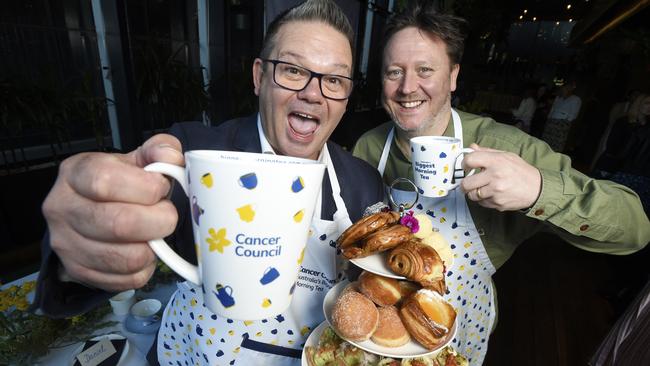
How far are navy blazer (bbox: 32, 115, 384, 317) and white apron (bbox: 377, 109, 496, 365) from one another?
10.0 inches

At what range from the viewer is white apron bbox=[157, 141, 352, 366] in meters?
1.04

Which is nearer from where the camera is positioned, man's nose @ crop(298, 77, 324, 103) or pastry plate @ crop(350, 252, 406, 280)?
pastry plate @ crop(350, 252, 406, 280)

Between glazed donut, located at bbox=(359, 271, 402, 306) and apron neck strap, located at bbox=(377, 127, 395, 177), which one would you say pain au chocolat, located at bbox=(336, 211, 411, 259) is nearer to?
glazed donut, located at bbox=(359, 271, 402, 306)

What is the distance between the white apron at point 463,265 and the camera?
4.61 feet

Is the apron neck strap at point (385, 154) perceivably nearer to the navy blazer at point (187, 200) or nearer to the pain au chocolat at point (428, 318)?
the navy blazer at point (187, 200)

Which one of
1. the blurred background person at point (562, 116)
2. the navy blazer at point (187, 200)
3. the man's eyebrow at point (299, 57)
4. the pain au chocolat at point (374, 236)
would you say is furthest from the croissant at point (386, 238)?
the blurred background person at point (562, 116)

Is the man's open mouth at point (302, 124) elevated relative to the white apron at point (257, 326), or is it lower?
elevated

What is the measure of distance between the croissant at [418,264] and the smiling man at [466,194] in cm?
34

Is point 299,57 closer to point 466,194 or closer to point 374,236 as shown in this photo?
point 374,236

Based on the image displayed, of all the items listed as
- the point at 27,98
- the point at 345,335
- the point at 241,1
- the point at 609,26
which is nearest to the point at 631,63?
the point at 609,26

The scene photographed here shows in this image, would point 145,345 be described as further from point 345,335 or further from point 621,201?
point 621,201

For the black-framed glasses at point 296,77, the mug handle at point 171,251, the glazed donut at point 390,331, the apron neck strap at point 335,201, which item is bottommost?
the glazed donut at point 390,331

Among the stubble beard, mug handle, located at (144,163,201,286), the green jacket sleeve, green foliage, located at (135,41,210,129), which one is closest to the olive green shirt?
the green jacket sleeve

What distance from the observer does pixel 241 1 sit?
3.85 meters
